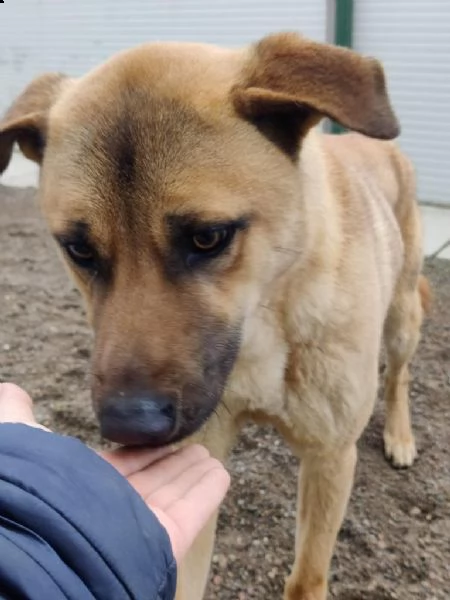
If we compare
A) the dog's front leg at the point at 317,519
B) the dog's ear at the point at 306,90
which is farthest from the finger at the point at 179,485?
the dog's ear at the point at 306,90

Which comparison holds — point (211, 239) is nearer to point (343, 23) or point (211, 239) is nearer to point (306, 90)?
point (306, 90)

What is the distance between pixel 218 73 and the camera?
6.37 feet

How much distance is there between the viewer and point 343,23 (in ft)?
20.5

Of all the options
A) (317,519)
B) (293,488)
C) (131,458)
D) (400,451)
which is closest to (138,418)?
(131,458)

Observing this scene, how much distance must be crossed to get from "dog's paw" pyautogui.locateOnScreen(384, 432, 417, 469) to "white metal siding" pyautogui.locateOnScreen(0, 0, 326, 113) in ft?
13.3

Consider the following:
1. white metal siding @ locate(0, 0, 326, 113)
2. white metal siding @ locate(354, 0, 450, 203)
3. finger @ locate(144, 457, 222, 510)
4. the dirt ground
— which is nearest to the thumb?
finger @ locate(144, 457, 222, 510)

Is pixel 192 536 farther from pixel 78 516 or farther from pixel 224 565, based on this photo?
pixel 224 565

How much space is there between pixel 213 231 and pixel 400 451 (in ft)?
6.11

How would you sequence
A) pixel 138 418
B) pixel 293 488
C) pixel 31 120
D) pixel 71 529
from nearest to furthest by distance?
pixel 71 529 < pixel 138 418 < pixel 31 120 < pixel 293 488

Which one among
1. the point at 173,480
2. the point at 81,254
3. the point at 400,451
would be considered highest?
the point at 81,254

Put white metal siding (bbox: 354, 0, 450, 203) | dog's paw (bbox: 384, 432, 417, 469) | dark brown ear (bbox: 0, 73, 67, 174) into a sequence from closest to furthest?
dark brown ear (bbox: 0, 73, 67, 174)
dog's paw (bbox: 384, 432, 417, 469)
white metal siding (bbox: 354, 0, 450, 203)

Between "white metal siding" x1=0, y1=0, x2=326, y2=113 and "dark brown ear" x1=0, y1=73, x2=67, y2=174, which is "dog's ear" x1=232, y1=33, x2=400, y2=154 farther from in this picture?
"white metal siding" x1=0, y1=0, x2=326, y2=113

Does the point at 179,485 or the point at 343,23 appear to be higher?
the point at 179,485

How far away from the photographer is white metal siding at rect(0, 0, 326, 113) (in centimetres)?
682
